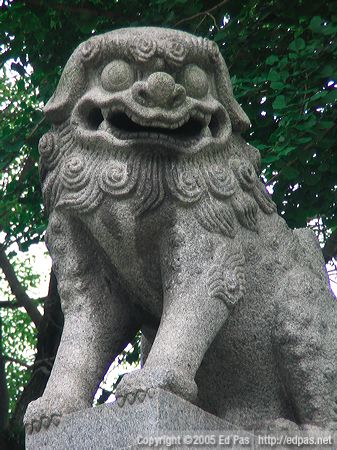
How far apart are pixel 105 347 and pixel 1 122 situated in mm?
5798

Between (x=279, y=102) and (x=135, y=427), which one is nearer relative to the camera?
(x=135, y=427)

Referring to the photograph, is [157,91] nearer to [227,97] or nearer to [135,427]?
[227,97]

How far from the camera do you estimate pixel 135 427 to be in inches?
152

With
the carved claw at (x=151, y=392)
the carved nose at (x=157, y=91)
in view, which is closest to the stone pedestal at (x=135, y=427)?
the carved claw at (x=151, y=392)

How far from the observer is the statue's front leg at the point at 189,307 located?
395 cm

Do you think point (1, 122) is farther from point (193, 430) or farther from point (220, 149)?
point (193, 430)

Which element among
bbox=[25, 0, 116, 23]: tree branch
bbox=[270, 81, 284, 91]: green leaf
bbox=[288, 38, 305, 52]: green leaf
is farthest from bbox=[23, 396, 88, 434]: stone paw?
bbox=[25, 0, 116, 23]: tree branch

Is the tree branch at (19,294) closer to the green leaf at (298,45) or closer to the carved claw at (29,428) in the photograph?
the green leaf at (298,45)

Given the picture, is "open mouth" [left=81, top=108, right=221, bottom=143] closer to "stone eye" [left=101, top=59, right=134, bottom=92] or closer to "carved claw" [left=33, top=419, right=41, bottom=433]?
"stone eye" [left=101, top=59, right=134, bottom=92]

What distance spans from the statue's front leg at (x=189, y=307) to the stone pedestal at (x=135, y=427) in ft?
0.20

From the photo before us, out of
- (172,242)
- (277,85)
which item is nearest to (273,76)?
(277,85)

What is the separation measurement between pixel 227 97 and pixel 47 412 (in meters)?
1.58

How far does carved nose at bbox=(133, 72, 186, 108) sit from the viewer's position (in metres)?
4.34

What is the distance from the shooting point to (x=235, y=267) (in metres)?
4.32
